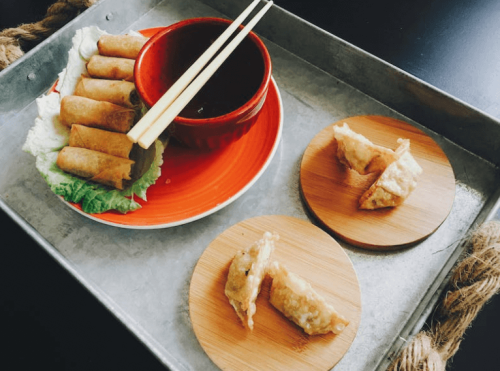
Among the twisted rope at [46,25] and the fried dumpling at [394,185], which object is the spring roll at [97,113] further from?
the fried dumpling at [394,185]

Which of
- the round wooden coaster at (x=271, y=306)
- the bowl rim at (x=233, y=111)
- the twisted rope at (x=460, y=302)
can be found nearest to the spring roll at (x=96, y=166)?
the bowl rim at (x=233, y=111)

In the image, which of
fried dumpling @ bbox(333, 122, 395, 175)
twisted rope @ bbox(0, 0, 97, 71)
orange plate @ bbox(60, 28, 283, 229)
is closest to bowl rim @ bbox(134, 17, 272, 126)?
orange plate @ bbox(60, 28, 283, 229)

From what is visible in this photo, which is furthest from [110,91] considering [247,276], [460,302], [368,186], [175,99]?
[460,302]

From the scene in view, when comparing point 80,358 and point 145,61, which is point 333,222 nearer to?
point 145,61

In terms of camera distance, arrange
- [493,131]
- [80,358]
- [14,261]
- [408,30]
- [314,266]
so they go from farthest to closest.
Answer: [408,30]
[14,261]
[80,358]
[493,131]
[314,266]

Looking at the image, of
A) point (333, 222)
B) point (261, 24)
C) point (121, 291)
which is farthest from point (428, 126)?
point (121, 291)

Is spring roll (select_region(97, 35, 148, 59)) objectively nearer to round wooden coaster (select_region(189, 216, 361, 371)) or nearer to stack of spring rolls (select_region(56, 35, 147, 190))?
stack of spring rolls (select_region(56, 35, 147, 190))
